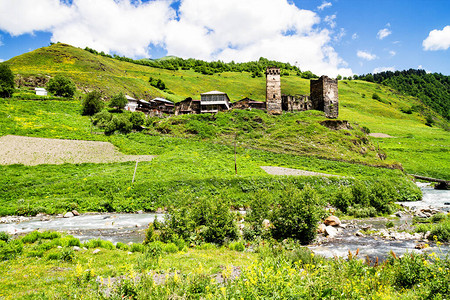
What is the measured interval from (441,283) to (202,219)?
1664 cm

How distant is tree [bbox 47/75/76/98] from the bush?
9030cm

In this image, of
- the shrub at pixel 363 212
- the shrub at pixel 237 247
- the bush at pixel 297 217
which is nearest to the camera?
the shrub at pixel 237 247

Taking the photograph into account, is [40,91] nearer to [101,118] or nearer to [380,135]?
[101,118]

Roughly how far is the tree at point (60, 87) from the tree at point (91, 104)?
17.4 m

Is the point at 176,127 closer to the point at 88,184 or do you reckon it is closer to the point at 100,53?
the point at 88,184

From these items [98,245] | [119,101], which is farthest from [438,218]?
[119,101]

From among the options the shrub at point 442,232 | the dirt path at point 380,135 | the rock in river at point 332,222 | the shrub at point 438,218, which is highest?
the dirt path at point 380,135

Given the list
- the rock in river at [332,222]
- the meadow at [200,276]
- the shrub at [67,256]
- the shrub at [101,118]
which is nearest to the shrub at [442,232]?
the rock in river at [332,222]

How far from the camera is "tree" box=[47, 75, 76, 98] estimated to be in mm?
81000

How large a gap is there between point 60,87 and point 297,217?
304 ft

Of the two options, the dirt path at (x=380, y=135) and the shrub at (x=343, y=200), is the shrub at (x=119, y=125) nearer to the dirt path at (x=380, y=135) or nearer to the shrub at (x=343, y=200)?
the shrub at (x=343, y=200)

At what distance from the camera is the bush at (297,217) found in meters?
18.8

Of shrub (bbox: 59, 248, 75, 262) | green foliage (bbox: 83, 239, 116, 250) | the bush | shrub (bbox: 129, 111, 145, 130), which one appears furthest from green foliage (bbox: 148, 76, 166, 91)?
shrub (bbox: 59, 248, 75, 262)

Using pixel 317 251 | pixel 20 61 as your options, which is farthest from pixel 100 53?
pixel 317 251
